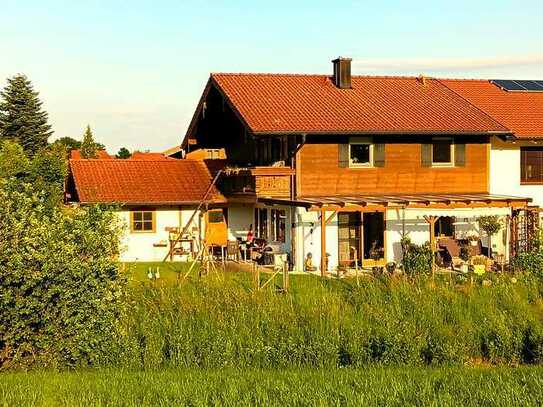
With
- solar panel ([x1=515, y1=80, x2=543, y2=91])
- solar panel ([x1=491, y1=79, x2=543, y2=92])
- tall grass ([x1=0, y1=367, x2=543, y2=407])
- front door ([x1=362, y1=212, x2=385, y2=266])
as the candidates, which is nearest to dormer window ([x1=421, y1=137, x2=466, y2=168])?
front door ([x1=362, y1=212, x2=385, y2=266])

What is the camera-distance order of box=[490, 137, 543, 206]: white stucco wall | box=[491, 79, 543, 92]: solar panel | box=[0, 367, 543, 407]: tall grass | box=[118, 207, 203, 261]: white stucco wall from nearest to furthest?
box=[0, 367, 543, 407]: tall grass, box=[118, 207, 203, 261]: white stucco wall, box=[490, 137, 543, 206]: white stucco wall, box=[491, 79, 543, 92]: solar panel

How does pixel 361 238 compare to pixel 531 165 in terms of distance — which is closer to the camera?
pixel 361 238

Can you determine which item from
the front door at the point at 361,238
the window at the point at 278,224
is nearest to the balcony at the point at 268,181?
the window at the point at 278,224

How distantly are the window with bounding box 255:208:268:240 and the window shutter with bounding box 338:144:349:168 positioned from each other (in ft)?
10.9

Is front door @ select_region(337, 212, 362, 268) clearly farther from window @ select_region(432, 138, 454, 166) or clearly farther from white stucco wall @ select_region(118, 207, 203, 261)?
white stucco wall @ select_region(118, 207, 203, 261)

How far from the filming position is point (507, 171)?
27.8 metres

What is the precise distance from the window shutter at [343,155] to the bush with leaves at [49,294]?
44.3 ft

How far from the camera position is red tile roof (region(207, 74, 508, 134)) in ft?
82.6

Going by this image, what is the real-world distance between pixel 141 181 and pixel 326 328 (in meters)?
16.1

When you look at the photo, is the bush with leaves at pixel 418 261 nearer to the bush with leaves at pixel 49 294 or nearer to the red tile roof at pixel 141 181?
the red tile roof at pixel 141 181

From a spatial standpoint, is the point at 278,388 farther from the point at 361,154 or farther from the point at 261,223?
the point at 261,223

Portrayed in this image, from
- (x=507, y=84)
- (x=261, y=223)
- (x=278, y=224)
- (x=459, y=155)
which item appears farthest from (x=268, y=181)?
(x=507, y=84)

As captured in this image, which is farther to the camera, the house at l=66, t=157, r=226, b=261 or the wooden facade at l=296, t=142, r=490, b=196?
the house at l=66, t=157, r=226, b=261

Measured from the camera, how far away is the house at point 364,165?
962 inches
